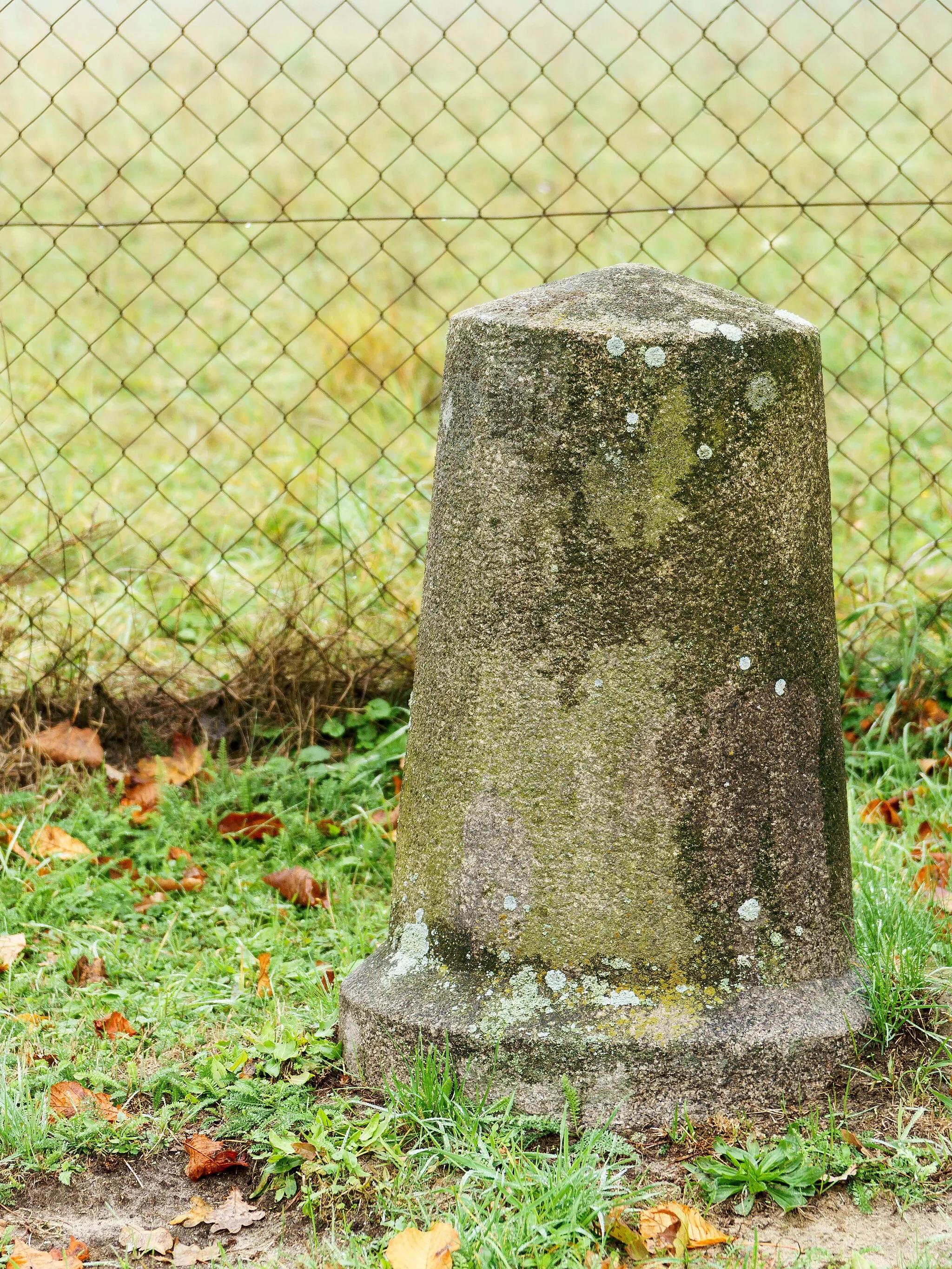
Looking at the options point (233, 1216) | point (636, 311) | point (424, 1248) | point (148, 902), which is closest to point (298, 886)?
point (148, 902)


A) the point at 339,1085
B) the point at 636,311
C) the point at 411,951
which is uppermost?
the point at 636,311

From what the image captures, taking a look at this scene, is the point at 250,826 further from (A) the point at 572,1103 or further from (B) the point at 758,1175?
(B) the point at 758,1175

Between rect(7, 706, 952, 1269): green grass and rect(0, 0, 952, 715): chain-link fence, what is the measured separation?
90 centimetres

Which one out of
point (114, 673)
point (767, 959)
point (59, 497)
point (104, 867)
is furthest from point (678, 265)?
point (767, 959)

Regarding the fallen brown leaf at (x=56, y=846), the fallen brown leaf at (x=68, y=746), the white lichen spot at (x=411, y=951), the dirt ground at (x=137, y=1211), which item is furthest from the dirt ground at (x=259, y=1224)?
the fallen brown leaf at (x=68, y=746)

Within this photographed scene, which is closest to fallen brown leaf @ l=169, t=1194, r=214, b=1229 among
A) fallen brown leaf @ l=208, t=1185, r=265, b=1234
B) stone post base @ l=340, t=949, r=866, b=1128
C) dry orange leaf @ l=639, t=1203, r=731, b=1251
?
fallen brown leaf @ l=208, t=1185, r=265, b=1234

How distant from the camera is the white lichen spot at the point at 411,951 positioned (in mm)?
2137

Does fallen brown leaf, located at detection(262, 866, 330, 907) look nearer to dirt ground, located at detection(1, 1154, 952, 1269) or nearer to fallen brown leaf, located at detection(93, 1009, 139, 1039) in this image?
fallen brown leaf, located at detection(93, 1009, 139, 1039)

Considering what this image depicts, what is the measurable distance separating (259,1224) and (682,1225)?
0.64 meters

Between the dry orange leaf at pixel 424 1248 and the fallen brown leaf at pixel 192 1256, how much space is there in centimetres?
27

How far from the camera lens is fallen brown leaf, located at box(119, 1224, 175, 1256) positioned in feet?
6.10

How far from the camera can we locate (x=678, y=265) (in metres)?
7.35

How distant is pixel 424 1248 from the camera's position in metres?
1.74

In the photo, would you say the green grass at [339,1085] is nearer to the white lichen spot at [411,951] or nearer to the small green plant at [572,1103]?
the small green plant at [572,1103]
